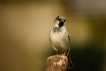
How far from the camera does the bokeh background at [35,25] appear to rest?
15.9 feet

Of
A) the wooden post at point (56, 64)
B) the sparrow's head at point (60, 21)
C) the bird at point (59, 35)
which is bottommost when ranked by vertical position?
the wooden post at point (56, 64)

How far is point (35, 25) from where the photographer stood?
16.4ft

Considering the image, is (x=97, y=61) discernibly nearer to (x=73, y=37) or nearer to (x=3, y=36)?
(x=73, y=37)

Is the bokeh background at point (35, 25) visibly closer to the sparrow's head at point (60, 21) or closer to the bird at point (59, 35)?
the bird at point (59, 35)

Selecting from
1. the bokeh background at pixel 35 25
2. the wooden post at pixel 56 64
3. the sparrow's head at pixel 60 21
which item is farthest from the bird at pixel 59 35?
the bokeh background at pixel 35 25

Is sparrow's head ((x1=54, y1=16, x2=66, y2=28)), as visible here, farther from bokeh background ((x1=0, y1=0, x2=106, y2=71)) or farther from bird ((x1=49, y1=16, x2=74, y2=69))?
bokeh background ((x1=0, y1=0, x2=106, y2=71))

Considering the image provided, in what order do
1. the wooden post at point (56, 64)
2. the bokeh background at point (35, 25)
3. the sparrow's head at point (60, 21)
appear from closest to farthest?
the wooden post at point (56, 64), the sparrow's head at point (60, 21), the bokeh background at point (35, 25)

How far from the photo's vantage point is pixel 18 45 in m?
4.98

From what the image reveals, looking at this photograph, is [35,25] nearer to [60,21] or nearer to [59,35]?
[59,35]

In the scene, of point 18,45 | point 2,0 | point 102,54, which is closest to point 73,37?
point 102,54

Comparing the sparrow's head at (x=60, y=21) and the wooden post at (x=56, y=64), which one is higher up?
the sparrow's head at (x=60, y=21)

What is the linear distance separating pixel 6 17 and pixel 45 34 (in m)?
0.60

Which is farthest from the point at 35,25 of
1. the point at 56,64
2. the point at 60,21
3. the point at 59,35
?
the point at 56,64

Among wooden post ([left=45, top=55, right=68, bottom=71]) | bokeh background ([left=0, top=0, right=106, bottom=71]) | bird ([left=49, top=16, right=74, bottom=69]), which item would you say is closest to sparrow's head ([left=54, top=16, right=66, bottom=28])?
bird ([left=49, top=16, right=74, bottom=69])
